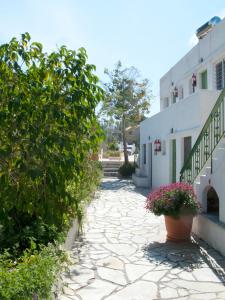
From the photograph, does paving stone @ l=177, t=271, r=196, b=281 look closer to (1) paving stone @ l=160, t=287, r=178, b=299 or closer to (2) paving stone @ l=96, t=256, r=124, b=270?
(1) paving stone @ l=160, t=287, r=178, b=299

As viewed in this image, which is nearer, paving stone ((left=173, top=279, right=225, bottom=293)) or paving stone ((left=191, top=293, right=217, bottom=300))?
paving stone ((left=191, top=293, right=217, bottom=300))

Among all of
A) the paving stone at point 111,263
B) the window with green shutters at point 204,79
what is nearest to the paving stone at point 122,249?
the paving stone at point 111,263

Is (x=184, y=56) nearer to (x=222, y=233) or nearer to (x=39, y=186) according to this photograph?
(x=222, y=233)

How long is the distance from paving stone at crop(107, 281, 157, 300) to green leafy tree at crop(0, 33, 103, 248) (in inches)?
60.0

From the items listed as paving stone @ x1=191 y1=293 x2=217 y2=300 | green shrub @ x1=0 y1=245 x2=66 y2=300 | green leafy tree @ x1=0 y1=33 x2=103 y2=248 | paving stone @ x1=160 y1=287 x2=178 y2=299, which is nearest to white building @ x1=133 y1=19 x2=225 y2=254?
paving stone @ x1=191 y1=293 x2=217 y2=300

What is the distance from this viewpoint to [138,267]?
241 inches

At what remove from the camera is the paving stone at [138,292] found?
483 centimetres

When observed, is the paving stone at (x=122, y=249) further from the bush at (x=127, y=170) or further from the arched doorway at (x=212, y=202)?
the bush at (x=127, y=170)

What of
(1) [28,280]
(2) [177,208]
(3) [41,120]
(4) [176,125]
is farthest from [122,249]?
(4) [176,125]

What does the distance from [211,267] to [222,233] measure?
85cm

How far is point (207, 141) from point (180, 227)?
2279 mm

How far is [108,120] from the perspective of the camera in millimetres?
23625

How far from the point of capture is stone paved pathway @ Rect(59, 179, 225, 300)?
5008 mm

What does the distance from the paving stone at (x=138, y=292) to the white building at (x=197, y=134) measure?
2096mm
